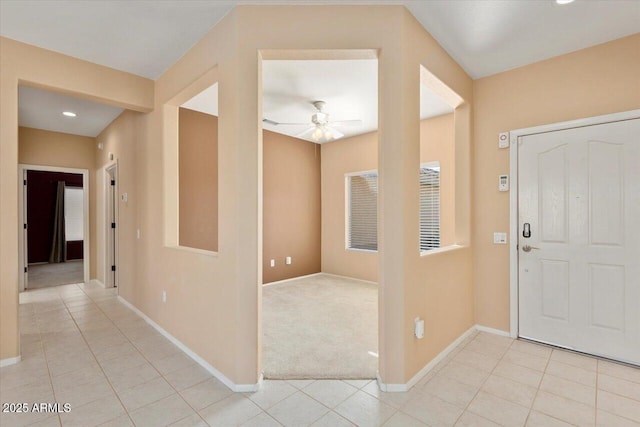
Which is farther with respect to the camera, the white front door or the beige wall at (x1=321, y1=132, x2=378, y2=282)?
the beige wall at (x1=321, y1=132, x2=378, y2=282)

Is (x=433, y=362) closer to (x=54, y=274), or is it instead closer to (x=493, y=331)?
(x=493, y=331)

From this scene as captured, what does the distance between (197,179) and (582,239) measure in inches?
181

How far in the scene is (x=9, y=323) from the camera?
2.60 m

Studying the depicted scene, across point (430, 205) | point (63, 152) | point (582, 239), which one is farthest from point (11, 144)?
point (582, 239)

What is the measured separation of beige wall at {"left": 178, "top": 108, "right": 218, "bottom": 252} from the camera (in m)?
4.21

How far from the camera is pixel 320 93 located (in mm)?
Result: 3613

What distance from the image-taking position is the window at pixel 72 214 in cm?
846

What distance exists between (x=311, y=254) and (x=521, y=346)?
3903 mm

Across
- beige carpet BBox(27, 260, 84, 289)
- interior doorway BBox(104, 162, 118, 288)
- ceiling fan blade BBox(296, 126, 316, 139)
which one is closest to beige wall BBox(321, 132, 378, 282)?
ceiling fan blade BBox(296, 126, 316, 139)

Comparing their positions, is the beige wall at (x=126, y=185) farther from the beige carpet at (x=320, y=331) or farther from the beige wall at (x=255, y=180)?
the beige carpet at (x=320, y=331)

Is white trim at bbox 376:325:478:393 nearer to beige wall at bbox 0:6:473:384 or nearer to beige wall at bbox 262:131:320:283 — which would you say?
beige wall at bbox 0:6:473:384

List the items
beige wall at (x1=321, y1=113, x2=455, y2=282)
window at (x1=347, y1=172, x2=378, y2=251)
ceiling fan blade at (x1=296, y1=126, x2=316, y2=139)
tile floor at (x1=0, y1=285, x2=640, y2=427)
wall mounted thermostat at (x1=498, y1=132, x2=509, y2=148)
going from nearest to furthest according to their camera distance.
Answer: tile floor at (x1=0, y1=285, x2=640, y2=427), wall mounted thermostat at (x1=498, y1=132, x2=509, y2=148), ceiling fan blade at (x1=296, y1=126, x2=316, y2=139), beige wall at (x1=321, y1=113, x2=455, y2=282), window at (x1=347, y1=172, x2=378, y2=251)

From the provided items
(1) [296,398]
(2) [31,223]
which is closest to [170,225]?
(1) [296,398]

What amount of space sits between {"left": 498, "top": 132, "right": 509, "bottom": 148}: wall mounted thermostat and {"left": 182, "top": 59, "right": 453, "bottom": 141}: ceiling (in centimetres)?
98
